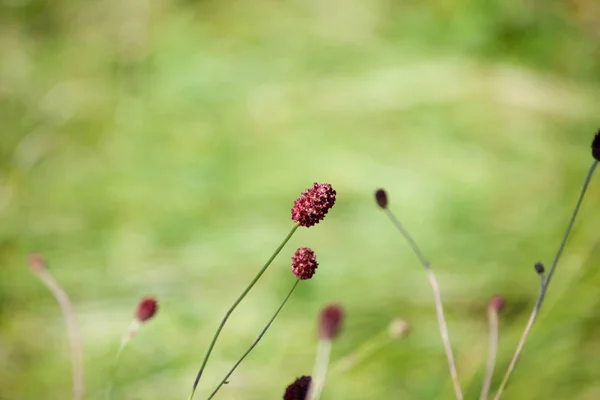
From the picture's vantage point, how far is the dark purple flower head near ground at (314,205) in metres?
0.29

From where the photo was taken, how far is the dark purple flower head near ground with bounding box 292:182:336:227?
11.3 inches

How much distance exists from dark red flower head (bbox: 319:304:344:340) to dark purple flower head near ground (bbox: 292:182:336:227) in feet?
0.14

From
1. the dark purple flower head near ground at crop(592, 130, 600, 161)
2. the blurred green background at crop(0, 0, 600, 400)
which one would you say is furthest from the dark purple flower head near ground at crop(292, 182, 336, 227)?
the blurred green background at crop(0, 0, 600, 400)

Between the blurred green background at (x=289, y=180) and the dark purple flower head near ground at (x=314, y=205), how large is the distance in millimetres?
411

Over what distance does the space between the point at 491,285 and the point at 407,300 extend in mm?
128

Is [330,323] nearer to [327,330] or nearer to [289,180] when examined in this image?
[327,330]

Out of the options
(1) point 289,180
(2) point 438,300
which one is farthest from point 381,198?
(1) point 289,180

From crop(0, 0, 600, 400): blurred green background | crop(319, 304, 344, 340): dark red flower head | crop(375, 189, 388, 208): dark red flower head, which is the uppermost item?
crop(0, 0, 600, 400): blurred green background

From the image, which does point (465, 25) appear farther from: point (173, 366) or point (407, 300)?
point (173, 366)

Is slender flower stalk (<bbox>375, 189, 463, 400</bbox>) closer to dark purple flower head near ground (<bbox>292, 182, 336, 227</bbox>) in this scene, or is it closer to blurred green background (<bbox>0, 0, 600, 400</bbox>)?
dark purple flower head near ground (<bbox>292, 182, 336, 227</bbox>)

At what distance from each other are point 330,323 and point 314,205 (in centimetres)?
6

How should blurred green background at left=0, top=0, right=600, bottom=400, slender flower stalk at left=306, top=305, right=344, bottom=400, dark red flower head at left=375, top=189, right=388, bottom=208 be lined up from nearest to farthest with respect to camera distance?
slender flower stalk at left=306, top=305, right=344, bottom=400, dark red flower head at left=375, top=189, right=388, bottom=208, blurred green background at left=0, top=0, right=600, bottom=400

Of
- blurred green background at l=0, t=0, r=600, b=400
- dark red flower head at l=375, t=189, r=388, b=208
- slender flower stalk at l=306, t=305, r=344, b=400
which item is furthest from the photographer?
blurred green background at l=0, t=0, r=600, b=400

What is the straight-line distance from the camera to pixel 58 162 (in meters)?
1.15
